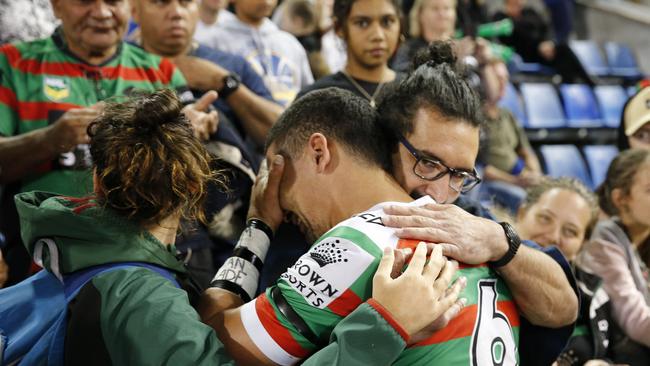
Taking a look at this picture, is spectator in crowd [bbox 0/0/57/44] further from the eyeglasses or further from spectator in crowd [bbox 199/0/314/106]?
the eyeglasses

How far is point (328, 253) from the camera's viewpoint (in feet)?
5.17

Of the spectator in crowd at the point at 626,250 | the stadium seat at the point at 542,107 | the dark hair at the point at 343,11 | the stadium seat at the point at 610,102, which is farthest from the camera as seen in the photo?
the stadium seat at the point at 610,102

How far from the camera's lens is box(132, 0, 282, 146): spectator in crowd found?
302 cm

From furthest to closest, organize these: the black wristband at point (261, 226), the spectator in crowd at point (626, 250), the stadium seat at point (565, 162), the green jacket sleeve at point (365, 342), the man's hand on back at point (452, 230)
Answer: the stadium seat at point (565, 162) → the spectator in crowd at point (626, 250) → the black wristband at point (261, 226) → the man's hand on back at point (452, 230) → the green jacket sleeve at point (365, 342)

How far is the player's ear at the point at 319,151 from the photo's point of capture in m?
1.96

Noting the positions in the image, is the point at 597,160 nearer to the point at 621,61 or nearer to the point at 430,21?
the point at 621,61

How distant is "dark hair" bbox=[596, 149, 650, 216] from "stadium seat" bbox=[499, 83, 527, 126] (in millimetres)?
3989

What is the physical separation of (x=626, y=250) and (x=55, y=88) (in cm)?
231

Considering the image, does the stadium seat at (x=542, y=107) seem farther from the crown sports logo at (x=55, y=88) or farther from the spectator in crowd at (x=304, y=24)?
the crown sports logo at (x=55, y=88)

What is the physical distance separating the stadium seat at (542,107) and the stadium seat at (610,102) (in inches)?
22.5

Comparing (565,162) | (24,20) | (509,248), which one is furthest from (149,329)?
(565,162)

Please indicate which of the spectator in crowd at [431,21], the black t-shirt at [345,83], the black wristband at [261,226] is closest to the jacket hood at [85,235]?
the black wristband at [261,226]

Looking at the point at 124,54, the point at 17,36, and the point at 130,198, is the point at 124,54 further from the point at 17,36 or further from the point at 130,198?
the point at 130,198

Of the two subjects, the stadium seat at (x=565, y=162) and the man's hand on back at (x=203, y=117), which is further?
the stadium seat at (x=565, y=162)
